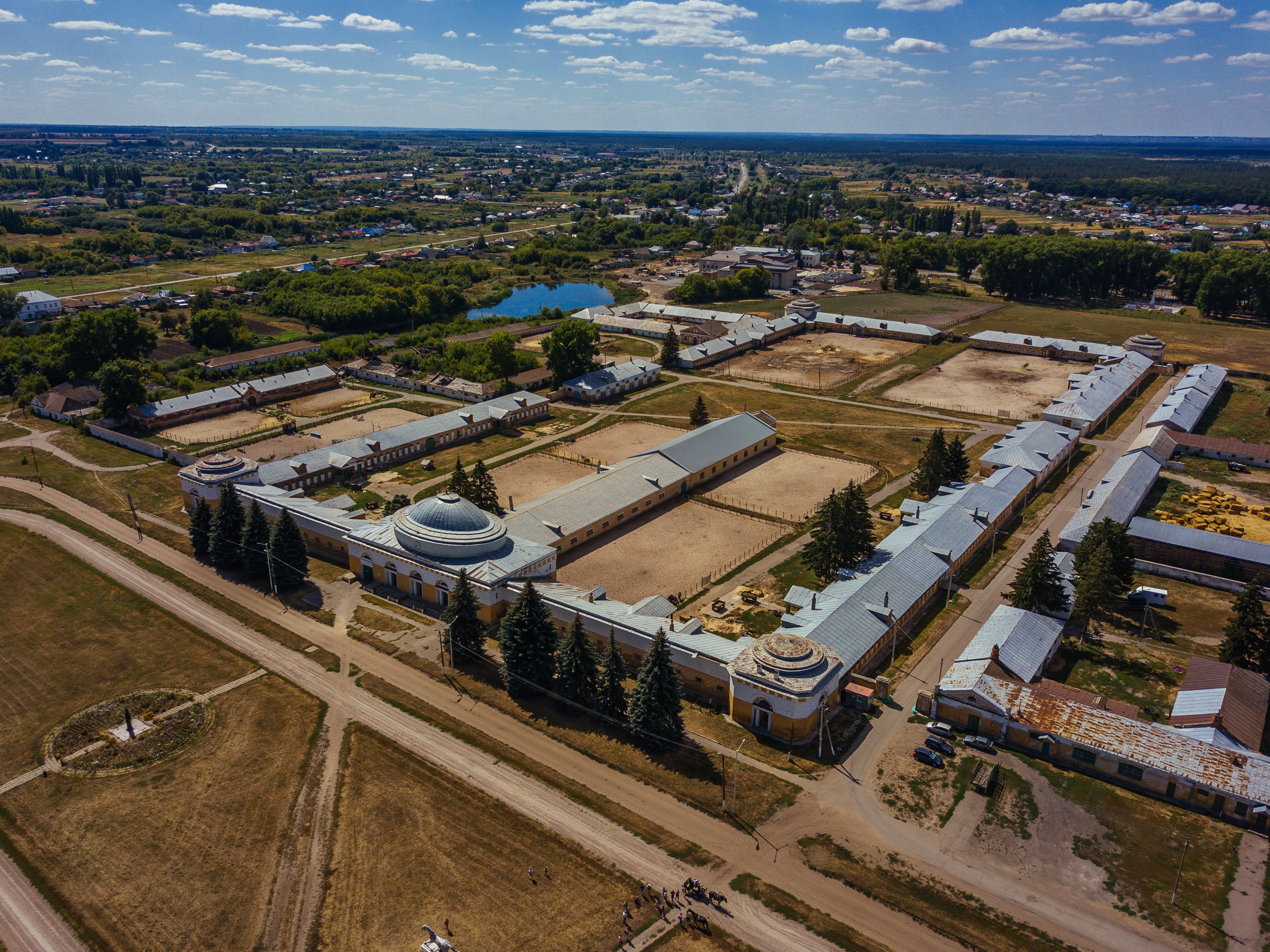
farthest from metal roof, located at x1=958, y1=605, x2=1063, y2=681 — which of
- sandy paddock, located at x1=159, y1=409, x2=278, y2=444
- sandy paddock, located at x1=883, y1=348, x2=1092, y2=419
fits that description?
sandy paddock, located at x1=159, y1=409, x2=278, y2=444

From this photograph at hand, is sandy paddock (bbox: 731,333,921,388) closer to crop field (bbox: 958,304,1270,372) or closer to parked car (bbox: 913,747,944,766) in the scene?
crop field (bbox: 958,304,1270,372)

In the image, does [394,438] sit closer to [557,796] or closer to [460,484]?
[460,484]

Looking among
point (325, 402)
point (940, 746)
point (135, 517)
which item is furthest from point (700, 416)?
point (135, 517)

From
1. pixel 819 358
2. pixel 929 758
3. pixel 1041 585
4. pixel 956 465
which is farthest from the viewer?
pixel 819 358

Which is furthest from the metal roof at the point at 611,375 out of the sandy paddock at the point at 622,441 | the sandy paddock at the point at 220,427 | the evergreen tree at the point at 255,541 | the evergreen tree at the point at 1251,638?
the evergreen tree at the point at 1251,638

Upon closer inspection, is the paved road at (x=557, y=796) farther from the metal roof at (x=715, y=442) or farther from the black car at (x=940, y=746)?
the metal roof at (x=715, y=442)
